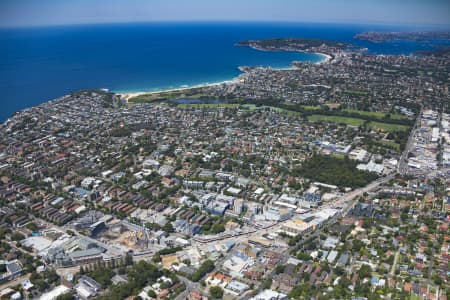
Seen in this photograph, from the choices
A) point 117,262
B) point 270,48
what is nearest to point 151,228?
point 117,262

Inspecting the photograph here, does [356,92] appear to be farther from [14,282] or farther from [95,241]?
[14,282]

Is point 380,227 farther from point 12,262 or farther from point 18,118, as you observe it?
point 18,118

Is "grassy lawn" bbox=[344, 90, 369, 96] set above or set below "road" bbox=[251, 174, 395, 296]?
above

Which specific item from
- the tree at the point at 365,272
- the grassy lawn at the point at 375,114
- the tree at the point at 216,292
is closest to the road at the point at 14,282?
the tree at the point at 216,292

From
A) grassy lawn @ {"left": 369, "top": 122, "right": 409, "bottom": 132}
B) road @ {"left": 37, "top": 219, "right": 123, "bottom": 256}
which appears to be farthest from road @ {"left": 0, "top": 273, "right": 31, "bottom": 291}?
grassy lawn @ {"left": 369, "top": 122, "right": 409, "bottom": 132}

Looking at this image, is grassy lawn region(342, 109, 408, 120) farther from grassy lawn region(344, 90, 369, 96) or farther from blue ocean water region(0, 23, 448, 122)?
blue ocean water region(0, 23, 448, 122)

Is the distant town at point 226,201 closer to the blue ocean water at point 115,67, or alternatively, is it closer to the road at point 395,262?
the road at point 395,262
